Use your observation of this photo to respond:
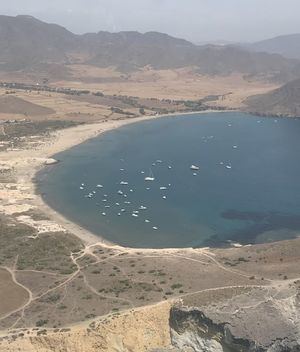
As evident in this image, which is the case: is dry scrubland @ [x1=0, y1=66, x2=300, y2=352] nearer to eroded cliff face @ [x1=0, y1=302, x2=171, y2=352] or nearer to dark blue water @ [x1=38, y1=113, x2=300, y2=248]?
eroded cliff face @ [x1=0, y1=302, x2=171, y2=352]

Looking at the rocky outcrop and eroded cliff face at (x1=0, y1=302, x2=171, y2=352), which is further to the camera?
eroded cliff face at (x1=0, y1=302, x2=171, y2=352)

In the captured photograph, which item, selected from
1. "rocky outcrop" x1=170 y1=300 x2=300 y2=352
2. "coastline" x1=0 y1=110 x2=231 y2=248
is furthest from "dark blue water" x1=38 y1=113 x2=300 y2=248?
"rocky outcrop" x1=170 y1=300 x2=300 y2=352

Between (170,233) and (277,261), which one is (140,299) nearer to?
(277,261)

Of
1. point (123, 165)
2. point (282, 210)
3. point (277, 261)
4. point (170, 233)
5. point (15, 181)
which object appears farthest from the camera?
point (123, 165)

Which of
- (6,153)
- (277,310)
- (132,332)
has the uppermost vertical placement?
(277,310)

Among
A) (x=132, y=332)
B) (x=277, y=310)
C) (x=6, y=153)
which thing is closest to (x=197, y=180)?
(x=6, y=153)
